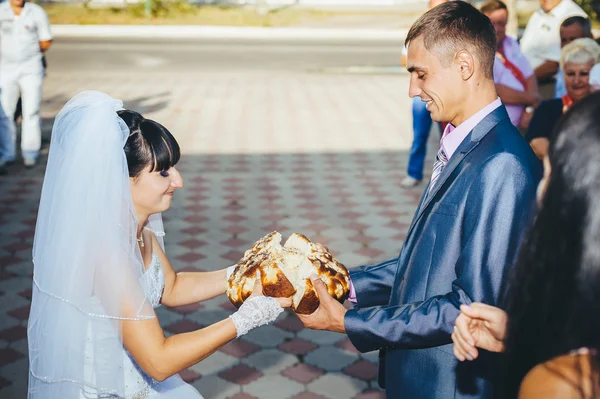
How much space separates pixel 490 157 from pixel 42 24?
7708 millimetres

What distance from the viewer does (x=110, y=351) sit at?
280 cm

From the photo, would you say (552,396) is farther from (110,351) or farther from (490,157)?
(110,351)

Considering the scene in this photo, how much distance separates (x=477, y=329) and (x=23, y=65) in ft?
26.2

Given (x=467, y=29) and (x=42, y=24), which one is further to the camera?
(x=42, y=24)

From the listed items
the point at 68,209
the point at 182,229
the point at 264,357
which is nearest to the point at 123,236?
the point at 68,209

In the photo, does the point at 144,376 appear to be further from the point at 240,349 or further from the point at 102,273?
the point at 240,349

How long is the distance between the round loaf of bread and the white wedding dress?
1.38 feet

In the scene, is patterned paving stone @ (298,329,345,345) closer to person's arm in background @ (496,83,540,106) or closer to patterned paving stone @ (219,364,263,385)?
patterned paving stone @ (219,364,263,385)

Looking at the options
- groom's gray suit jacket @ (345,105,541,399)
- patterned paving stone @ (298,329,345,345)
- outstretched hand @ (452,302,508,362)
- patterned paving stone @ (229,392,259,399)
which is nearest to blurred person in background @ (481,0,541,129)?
patterned paving stone @ (298,329,345,345)

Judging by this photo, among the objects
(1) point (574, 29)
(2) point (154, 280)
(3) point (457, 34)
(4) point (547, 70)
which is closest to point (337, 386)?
(2) point (154, 280)

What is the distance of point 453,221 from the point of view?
96.7 inches

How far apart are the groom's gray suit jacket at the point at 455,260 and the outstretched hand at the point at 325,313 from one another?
6 centimetres

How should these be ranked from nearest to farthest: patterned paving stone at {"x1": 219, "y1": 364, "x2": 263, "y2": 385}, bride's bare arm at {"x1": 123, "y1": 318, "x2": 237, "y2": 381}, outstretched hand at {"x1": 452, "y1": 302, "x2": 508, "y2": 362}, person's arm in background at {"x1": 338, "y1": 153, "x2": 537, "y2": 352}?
outstretched hand at {"x1": 452, "y1": 302, "x2": 508, "y2": 362}
person's arm in background at {"x1": 338, "y1": 153, "x2": 537, "y2": 352}
bride's bare arm at {"x1": 123, "y1": 318, "x2": 237, "y2": 381}
patterned paving stone at {"x1": 219, "y1": 364, "x2": 263, "y2": 385}

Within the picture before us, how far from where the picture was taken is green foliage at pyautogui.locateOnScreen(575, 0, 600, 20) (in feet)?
86.0
